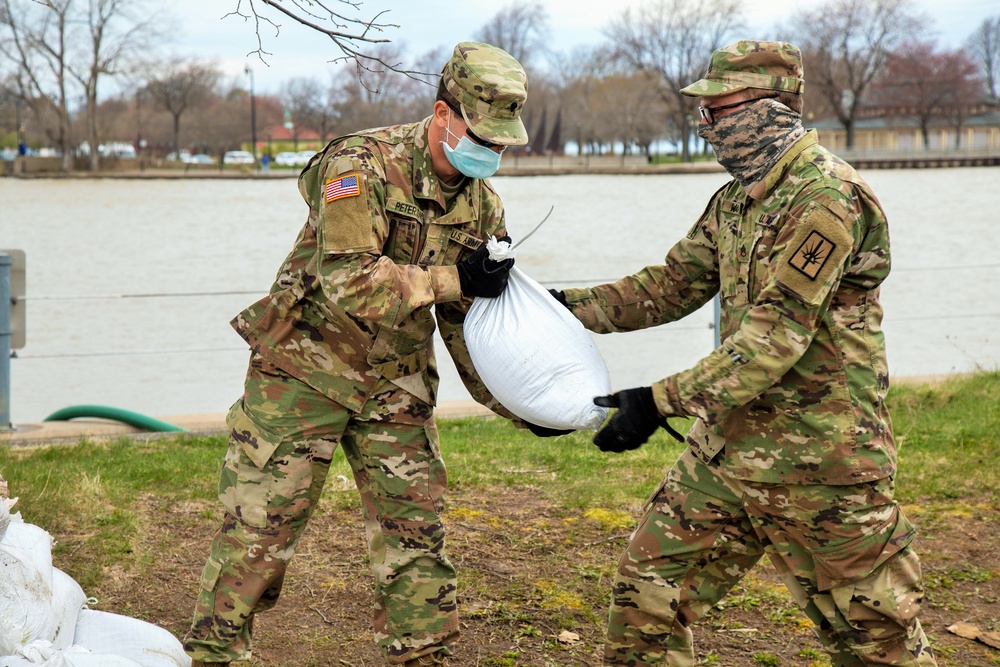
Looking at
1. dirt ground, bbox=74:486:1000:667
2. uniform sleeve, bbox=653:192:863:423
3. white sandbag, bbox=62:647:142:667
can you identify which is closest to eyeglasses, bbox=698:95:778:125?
uniform sleeve, bbox=653:192:863:423

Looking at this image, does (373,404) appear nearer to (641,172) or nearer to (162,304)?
(162,304)

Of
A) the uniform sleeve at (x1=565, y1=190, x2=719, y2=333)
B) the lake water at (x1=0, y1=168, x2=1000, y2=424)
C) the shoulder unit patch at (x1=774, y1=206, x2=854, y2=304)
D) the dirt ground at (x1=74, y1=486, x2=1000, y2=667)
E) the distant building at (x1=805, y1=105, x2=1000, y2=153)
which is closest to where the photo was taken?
the shoulder unit patch at (x1=774, y1=206, x2=854, y2=304)

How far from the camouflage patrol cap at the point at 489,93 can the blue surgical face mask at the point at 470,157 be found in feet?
0.19

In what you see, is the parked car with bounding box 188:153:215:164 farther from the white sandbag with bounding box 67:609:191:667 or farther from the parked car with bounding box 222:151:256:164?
the white sandbag with bounding box 67:609:191:667

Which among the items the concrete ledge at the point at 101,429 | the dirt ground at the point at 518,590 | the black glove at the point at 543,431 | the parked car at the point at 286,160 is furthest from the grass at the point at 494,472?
the parked car at the point at 286,160

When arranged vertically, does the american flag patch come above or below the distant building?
below

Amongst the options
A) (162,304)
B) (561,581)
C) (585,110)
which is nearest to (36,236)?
(162,304)

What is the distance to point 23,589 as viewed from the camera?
2.80 m

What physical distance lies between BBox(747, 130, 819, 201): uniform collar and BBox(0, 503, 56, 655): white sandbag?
2.20 m

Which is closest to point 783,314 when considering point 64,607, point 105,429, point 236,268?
point 64,607

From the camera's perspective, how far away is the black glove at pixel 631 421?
277 cm

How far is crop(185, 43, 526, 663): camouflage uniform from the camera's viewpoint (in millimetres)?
2994

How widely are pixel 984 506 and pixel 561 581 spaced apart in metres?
2.19

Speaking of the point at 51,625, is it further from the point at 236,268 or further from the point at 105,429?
the point at 236,268
